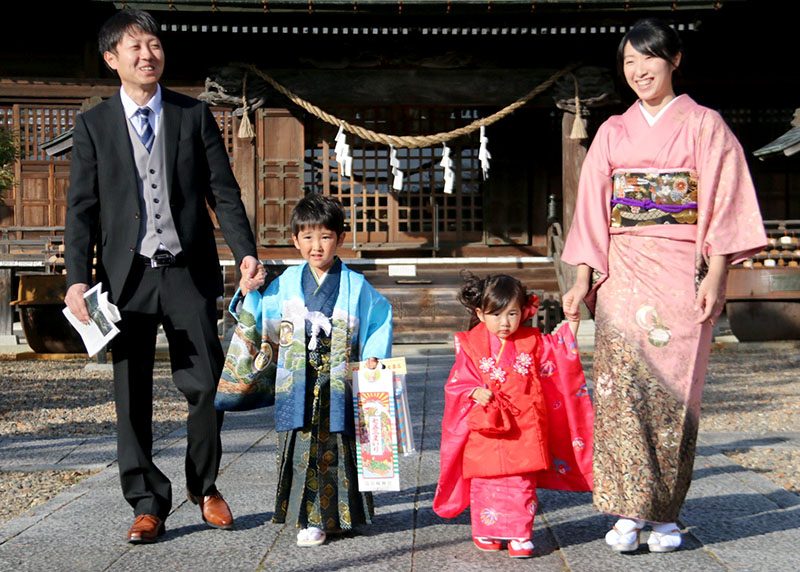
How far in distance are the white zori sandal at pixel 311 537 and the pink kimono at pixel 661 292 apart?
3.29ft

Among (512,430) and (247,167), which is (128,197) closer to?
(512,430)

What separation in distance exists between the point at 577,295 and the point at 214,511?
1.62 m

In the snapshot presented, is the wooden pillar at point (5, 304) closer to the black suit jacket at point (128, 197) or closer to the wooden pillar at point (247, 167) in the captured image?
the wooden pillar at point (247, 167)

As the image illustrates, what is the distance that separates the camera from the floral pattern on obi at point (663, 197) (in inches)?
142

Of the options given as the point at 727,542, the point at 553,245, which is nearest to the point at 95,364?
the point at 553,245

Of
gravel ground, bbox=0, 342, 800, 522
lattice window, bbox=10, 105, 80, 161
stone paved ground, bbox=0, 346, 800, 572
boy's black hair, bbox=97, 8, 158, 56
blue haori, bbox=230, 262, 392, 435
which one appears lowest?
gravel ground, bbox=0, 342, 800, 522

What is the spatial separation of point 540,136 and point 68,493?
35.2 ft

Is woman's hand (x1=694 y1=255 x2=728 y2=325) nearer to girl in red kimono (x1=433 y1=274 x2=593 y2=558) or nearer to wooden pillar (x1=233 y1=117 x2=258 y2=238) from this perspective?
girl in red kimono (x1=433 y1=274 x2=593 y2=558)

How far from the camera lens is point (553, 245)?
13.5 meters

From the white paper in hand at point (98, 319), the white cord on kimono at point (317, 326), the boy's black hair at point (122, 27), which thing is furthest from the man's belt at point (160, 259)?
the boy's black hair at point (122, 27)

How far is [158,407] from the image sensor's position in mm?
7973

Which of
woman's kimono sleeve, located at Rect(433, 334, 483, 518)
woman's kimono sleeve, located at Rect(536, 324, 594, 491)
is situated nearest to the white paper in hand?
woman's kimono sleeve, located at Rect(433, 334, 483, 518)

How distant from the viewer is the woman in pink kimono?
3.50 meters

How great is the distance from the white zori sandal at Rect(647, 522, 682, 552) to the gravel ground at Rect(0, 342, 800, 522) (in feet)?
5.19
